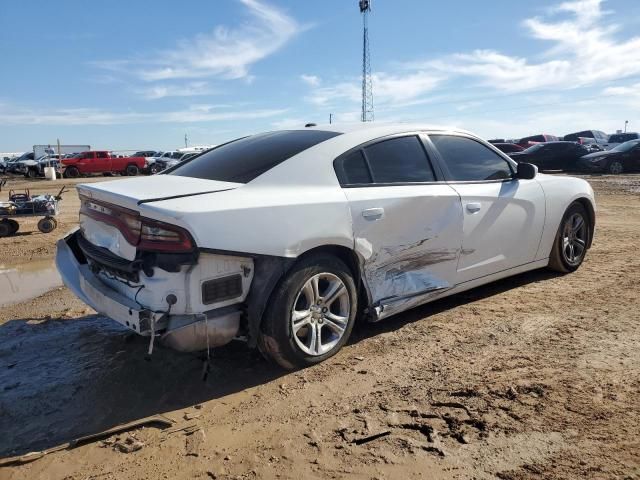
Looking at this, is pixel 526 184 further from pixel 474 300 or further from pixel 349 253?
pixel 349 253

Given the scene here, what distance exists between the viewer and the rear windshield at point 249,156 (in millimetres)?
3502

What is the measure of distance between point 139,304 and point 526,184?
362 cm

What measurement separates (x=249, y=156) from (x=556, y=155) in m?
20.4

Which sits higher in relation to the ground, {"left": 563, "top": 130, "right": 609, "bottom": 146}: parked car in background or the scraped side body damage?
{"left": 563, "top": 130, "right": 609, "bottom": 146}: parked car in background

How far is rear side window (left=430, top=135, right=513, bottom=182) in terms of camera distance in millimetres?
4301

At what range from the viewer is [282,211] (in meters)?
3.12

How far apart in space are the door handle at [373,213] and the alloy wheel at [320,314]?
469mm

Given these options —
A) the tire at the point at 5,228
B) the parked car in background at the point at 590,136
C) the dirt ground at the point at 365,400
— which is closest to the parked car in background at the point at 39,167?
the tire at the point at 5,228

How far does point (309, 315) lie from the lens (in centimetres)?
335

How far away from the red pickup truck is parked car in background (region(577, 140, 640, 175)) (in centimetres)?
2441

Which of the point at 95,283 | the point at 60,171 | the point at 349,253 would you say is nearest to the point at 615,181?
the point at 349,253

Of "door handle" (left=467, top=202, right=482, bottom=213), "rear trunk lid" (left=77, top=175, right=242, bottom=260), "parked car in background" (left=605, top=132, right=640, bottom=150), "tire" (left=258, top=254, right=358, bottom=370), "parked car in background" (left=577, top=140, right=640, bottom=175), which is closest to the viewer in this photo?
"rear trunk lid" (left=77, top=175, right=242, bottom=260)

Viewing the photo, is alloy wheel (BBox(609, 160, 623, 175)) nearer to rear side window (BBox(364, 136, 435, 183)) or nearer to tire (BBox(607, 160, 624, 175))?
tire (BBox(607, 160, 624, 175))

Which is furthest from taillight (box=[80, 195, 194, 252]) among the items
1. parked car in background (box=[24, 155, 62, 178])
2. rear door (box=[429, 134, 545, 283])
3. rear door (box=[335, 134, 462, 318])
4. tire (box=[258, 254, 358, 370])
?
parked car in background (box=[24, 155, 62, 178])
